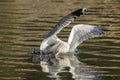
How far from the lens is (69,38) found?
14.5 meters

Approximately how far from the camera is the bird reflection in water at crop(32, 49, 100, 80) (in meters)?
11.4

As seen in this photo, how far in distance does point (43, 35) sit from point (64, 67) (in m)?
4.39

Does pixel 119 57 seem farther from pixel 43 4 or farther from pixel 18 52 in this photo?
pixel 43 4

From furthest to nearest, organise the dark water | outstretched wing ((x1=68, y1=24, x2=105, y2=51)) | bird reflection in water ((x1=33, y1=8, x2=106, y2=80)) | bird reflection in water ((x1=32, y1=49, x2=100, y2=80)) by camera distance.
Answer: outstretched wing ((x1=68, y1=24, x2=105, y2=51)), bird reflection in water ((x1=33, y1=8, x2=106, y2=80)), the dark water, bird reflection in water ((x1=32, y1=49, x2=100, y2=80))

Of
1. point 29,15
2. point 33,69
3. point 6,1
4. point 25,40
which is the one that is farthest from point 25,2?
point 33,69

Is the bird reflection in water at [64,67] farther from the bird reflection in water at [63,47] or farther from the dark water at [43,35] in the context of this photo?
the dark water at [43,35]

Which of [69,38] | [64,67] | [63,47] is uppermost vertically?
[69,38]

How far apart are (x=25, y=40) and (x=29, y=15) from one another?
21.8 feet

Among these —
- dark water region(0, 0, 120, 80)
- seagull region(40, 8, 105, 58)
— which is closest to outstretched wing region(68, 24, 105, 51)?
seagull region(40, 8, 105, 58)

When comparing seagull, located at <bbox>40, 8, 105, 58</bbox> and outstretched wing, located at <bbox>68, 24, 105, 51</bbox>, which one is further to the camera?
outstretched wing, located at <bbox>68, 24, 105, 51</bbox>

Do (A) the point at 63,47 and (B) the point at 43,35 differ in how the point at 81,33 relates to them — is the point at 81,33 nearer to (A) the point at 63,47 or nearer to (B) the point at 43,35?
(A) the point at 63,47

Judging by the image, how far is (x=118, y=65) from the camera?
1234 cm

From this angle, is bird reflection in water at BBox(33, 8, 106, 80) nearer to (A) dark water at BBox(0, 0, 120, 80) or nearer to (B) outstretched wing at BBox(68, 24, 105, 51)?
(B) outstretched wing at BBox(68, 24, 105, 51)

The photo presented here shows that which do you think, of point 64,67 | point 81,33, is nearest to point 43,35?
point 81,33
